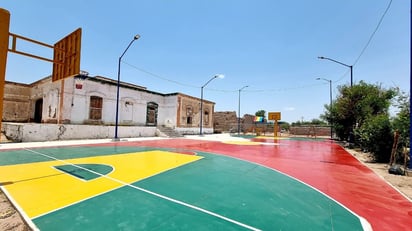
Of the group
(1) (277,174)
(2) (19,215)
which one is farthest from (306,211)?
(2) (19,215)

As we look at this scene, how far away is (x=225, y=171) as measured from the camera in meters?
6.94

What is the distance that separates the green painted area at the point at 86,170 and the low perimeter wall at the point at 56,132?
34.2 ft

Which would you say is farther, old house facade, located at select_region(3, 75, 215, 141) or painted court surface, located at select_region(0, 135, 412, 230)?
old house facade, located at select_region(3, 75, 215, 141)

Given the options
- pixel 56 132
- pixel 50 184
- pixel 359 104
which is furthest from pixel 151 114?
pixel 359 104

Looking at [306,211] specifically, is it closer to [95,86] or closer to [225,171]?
[225,171]

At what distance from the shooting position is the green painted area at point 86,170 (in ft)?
18.8

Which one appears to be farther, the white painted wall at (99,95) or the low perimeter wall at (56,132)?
the white painted wall at (99,95)

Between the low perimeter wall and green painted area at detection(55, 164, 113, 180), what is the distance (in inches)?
411

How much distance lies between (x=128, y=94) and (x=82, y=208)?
66.7ft

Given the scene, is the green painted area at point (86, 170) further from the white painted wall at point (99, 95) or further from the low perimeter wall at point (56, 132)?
the white painted wall at point (99, 95)

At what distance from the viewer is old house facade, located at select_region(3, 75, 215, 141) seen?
694 inches

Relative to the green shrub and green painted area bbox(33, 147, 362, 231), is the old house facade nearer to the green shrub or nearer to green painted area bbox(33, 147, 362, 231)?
green painted area bbox(33, 147, 362, 231)

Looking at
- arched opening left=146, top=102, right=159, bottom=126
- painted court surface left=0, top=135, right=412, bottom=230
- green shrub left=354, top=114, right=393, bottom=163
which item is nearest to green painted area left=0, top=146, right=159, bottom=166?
painted court surface left=0, top=135, right=412, bottom=230

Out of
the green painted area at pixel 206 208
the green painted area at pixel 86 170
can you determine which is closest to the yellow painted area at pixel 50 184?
the green painted area at pixel 86 170
